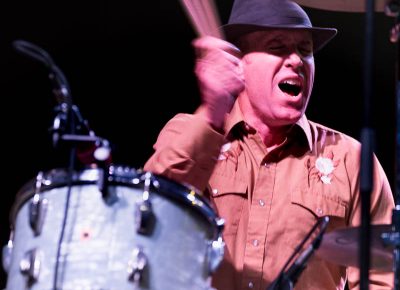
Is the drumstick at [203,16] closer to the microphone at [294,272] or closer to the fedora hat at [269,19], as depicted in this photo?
the fedora hat at [269,19]

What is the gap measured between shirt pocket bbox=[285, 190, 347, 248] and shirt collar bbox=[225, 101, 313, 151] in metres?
0.19

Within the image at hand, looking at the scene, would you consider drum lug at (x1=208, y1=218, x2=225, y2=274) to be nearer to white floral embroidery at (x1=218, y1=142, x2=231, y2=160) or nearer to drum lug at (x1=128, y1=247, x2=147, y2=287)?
drum lug at (x1=128, y1=247, x2=147, y2=287)

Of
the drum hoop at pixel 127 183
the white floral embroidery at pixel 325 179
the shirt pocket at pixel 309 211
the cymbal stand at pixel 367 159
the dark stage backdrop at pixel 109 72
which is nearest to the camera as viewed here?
the cymbal stand at pixel 367 159

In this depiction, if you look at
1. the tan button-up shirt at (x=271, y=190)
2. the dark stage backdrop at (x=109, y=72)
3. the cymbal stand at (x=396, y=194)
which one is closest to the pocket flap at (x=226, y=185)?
the tan button-up shirt at (x=271, y=190)

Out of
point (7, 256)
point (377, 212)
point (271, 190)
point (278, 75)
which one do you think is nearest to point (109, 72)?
point (278, 75)

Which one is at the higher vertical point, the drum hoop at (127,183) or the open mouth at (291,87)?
the open mouth at (291,87)

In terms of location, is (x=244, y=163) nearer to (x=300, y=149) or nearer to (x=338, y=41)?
(x=300, y=149)

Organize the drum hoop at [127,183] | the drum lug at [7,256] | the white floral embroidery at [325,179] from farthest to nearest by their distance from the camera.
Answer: the white floral embroidery at [325,179]
the drum lug at [7,256]
the drum hoop at [127,183]

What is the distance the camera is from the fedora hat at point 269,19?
2789 mm

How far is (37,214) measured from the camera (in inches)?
74.8

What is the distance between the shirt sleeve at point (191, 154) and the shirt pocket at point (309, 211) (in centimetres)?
37

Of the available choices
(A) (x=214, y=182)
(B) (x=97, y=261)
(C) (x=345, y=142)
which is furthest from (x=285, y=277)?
(C) (x=345, y=142)

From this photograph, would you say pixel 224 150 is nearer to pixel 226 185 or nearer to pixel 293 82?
pixel 226 185

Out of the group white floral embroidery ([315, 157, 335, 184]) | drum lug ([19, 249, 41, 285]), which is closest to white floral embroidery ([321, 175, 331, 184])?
white floral embroidery ([315, 157, 335, 184])
